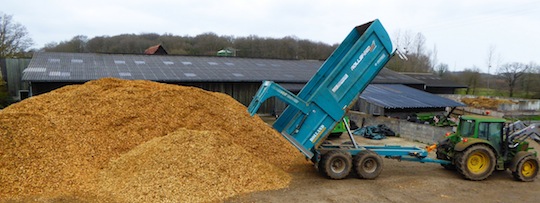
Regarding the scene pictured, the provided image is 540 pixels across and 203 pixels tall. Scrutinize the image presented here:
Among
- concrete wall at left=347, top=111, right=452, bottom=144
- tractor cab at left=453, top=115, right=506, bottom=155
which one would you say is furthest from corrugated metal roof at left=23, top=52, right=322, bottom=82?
tractor cab at left=453, top=115, right=506, bottom=155

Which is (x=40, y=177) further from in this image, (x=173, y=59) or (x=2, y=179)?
(x=173, y=59)

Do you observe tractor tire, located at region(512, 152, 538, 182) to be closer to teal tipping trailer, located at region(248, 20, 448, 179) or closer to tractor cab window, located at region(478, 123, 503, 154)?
tractor cab window, located at region(478, 123, 503, 154)

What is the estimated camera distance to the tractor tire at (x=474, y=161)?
27.9 ft

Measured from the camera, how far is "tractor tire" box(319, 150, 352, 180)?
321 inches

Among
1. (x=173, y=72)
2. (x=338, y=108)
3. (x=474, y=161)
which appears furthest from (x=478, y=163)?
(x=173, y=72)

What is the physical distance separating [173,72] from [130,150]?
1346 cm

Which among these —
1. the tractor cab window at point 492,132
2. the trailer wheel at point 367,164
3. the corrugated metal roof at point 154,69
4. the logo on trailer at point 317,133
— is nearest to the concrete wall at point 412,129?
the tractor cab window at point 492,132

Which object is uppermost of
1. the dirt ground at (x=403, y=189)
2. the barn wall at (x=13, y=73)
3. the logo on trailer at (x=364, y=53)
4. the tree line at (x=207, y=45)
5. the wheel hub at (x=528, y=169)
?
the tree line at (x=207, y=45)

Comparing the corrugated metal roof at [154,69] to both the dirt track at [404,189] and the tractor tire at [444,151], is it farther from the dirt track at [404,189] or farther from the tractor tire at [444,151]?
the tractor tire at [444,151]

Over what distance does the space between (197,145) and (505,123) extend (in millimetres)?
7684

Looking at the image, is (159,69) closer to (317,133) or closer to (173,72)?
(173,72)

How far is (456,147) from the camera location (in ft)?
28.6

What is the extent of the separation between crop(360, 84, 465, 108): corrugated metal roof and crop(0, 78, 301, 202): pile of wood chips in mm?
11246

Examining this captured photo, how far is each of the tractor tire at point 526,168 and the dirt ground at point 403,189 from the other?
0.48 feet
